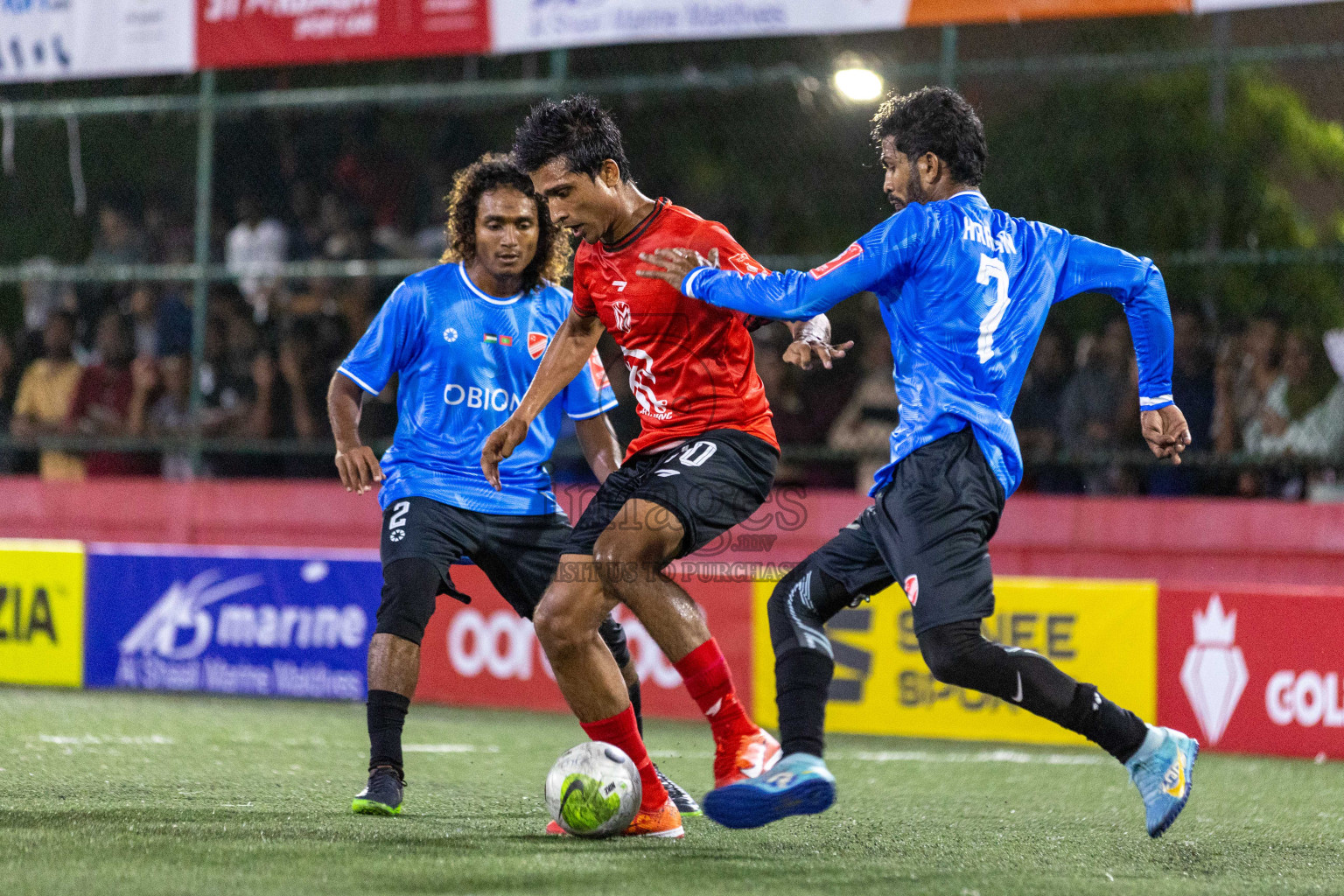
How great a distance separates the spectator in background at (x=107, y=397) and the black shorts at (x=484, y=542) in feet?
21.1

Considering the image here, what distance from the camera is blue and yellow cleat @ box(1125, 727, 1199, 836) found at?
14.2ft

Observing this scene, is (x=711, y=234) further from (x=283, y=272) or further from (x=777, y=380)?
(x=283, y=272)

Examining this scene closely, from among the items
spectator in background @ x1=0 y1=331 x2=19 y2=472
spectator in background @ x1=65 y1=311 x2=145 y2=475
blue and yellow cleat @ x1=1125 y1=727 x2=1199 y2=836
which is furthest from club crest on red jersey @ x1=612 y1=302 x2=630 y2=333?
spectator in background @ x1=0 y1=331 x2=19 y2=472

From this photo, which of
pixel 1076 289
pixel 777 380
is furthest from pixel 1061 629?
pixel 1076 289

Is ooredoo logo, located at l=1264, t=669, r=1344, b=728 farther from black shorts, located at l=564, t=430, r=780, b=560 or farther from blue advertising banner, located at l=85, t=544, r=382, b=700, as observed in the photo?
blue advertising banner, located at l=85, t=544, r=382, b=700

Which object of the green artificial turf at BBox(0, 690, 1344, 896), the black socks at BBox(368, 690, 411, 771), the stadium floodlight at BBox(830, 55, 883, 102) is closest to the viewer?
the green artificial turf at BBox(0, 690, 1344, 896)

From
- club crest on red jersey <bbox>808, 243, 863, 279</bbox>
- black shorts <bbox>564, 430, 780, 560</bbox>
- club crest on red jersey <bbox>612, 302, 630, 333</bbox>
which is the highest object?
club crest on red jersey <bbox>808, 243, 863, 279</bbox>

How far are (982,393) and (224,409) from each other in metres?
7.73

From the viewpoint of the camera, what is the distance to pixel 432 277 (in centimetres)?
595

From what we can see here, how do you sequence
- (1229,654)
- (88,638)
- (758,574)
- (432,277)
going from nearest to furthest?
(432,277) < (1229,654) < (758,574) < (88,638)

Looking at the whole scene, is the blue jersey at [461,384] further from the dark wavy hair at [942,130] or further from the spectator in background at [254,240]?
the spectator in background at [254,240]

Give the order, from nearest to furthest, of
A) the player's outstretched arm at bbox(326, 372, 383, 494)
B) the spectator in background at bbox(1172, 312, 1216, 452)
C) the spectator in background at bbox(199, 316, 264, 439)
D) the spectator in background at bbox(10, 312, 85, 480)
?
the player's outstretched arm at bbox(326, 372, 383, 494)
the spectator in background at bbox(1172, 312, 1216, 452)
the spectator in background at bbox(199, 316, 264, 439)
the spectator in background at bbox(10, 312, 85, 480)

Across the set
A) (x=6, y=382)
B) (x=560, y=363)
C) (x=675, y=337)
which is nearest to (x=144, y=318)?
(x=6, y=382)

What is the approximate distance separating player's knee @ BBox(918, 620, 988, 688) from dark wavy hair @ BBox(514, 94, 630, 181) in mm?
1740
